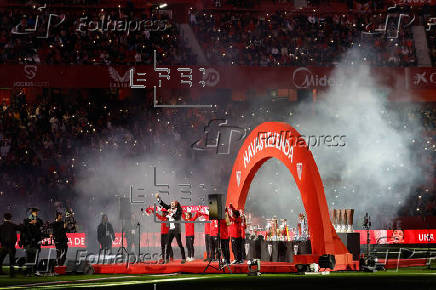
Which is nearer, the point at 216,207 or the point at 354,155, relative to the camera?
the point at 216,207

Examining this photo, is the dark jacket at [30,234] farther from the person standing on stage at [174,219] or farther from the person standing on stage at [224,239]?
the person standing on stage at [224,239]

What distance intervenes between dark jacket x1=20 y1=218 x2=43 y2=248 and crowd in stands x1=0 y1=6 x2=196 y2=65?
13.1 meters

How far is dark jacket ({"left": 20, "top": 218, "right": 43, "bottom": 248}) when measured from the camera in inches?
739

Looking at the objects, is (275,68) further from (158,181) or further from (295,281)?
(295,281)

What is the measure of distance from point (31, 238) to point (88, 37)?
14.8 metres

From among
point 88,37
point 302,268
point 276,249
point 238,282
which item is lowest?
point 238,282

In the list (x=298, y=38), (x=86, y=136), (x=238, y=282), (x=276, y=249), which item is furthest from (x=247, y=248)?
(x=298, y=38)

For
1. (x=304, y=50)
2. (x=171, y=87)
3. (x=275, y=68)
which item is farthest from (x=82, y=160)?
(x=304, y=50)

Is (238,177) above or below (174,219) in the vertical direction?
above

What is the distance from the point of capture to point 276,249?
1909 centimetres

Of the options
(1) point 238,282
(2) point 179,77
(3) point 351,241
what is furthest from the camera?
(2) point 179,77

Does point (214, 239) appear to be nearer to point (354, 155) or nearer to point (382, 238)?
point (382, 238)

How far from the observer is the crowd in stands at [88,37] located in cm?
3089

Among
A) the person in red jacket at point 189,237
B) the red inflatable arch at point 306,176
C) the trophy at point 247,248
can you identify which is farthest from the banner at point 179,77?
the red inflatable arch at point 306,176
